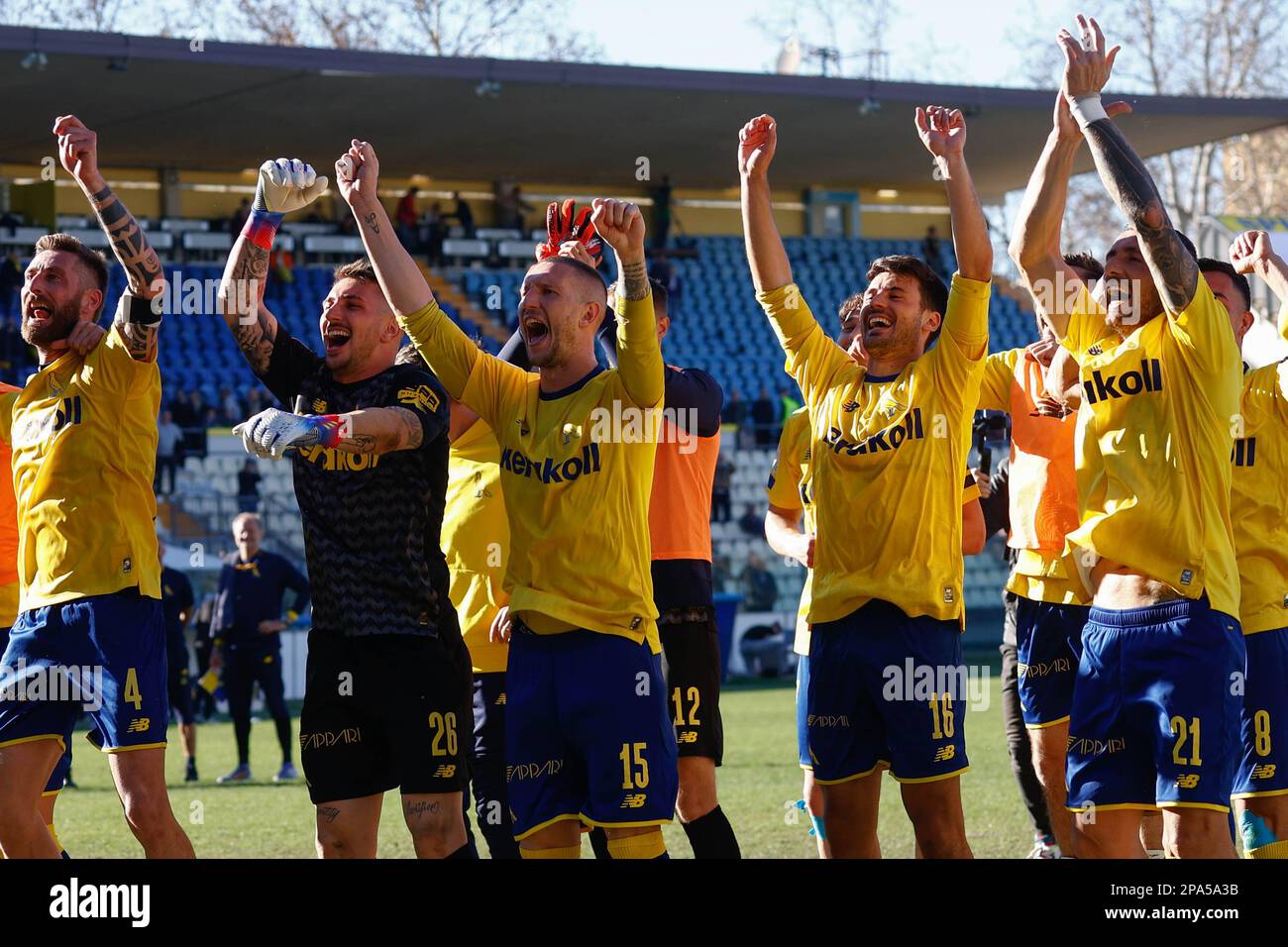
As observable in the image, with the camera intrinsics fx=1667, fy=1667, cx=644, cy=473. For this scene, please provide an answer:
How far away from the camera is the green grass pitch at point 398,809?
901cm

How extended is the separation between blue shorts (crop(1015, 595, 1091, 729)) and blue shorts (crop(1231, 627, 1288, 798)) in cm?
87

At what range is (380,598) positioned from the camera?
579cm

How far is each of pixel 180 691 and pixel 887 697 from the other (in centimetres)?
877

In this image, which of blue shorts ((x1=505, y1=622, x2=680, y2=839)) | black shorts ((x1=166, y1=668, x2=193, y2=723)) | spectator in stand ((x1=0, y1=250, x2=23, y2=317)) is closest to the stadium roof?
spectator in stand ((x1=0, y1=250, x2=23, y2=317))

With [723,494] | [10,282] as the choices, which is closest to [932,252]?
[723,494]

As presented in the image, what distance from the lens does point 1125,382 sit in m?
5.49

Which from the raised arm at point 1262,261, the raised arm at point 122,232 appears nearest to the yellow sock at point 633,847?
the raised arm at point 122,232

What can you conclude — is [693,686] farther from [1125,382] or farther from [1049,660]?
[1125,382]

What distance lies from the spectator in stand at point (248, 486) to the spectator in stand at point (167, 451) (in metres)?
0.86

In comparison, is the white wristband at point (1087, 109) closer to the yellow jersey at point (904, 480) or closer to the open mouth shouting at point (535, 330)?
the yellow jersey at point (904, 480)

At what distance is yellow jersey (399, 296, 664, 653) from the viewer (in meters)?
5.35

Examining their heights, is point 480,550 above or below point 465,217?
below
